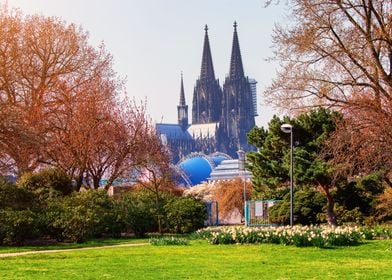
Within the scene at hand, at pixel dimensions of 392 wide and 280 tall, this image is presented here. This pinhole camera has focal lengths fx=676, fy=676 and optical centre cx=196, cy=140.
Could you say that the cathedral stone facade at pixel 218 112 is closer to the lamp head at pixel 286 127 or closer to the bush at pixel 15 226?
the lamp head at pixel 286 127

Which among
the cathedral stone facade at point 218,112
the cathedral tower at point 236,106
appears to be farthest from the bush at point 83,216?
the cathedral tower at point 236,106

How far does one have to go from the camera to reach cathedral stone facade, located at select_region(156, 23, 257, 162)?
6462 inches

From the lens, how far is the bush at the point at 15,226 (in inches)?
802

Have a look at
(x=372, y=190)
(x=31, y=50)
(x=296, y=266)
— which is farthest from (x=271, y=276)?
(x=31, y=50)

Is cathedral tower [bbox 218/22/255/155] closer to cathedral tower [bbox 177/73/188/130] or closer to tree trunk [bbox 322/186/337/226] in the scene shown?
cathedral tower [bbox 177/73/188/130]

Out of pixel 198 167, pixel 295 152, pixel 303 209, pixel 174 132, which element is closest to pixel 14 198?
pixel 295 152

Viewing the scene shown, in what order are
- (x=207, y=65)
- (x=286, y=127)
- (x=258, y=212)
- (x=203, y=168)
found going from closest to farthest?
(x=286, y=127)
(x=258, y=212)
(x=203, y=168)
(x=207, y=65)

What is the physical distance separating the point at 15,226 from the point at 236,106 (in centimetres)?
14718

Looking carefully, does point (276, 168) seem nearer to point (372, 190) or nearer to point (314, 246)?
point (372, 190)

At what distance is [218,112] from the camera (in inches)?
6654

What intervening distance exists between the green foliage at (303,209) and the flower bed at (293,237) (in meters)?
10.6

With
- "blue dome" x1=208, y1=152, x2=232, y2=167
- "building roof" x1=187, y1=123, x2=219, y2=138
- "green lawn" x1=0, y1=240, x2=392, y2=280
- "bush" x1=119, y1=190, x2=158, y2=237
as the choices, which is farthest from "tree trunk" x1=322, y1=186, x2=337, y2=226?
"building roof" x1=187, y1=123, x2=219, y2=138

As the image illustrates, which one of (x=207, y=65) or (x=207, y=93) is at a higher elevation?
(x=207, y=65)

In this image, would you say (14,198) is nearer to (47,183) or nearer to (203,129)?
(47,183)
